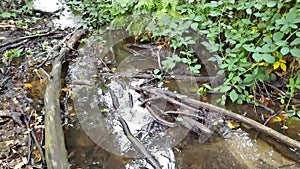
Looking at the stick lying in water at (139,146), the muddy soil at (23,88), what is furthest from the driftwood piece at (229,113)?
the muddy soil at (23,88)

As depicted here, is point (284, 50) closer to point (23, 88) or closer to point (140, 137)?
point (140, 137)

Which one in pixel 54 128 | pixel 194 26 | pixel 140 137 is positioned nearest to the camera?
pixel 54 128

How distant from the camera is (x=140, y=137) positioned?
10.7ft

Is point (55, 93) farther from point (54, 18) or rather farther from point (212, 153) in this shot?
point (54, 18)

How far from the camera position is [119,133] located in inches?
132

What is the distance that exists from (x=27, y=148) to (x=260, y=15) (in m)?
2.75

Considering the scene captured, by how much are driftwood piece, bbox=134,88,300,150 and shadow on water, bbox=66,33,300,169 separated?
0.28ft

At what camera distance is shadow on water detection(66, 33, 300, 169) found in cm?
294

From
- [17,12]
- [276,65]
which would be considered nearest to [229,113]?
[276,65]

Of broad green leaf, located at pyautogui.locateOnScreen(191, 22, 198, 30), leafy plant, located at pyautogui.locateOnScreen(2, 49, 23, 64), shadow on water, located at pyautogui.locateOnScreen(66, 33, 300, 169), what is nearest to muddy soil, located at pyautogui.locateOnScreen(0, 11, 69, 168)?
leafy plant, located at pyautogui.locateOnScreen(2, 49, 23, 64)

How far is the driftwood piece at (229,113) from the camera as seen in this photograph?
2939 mm

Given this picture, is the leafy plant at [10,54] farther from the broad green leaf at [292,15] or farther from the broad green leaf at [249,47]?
the broad green leaf at [292,15]

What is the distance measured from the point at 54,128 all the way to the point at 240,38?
7.34 feet

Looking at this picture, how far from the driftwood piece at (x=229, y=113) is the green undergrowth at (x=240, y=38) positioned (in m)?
0.19
